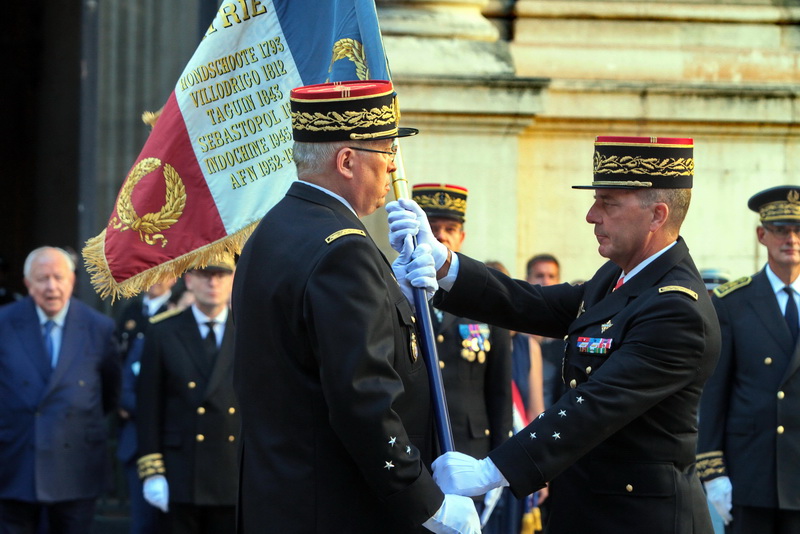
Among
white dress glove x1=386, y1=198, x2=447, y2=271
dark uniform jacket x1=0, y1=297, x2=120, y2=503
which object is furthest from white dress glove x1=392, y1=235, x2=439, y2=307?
dark uniform jacket x1=0, y1=297, x2=120, y2=503

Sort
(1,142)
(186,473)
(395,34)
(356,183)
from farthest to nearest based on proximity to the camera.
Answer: (1,142) < (395,34) < (186,473) < (356,183)

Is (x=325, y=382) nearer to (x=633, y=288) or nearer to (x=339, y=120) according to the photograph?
(x=339, y=120)

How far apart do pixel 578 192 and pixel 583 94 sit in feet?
2.13

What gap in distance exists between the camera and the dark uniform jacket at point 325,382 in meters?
3.56

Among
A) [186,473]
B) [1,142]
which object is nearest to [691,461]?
[186,473]

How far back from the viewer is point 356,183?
390cm

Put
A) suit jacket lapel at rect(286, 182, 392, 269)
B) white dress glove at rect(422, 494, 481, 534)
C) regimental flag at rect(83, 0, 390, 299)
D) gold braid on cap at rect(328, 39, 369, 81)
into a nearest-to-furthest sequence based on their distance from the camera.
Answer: white dress glove at rect(422, 494, 481, 534), suit jacket lapel at rect(286, 182, 392, 269), gold braid on cap at rect(328, 39, 369, 81), regimental flag at rect(83, 0, 390, 299)

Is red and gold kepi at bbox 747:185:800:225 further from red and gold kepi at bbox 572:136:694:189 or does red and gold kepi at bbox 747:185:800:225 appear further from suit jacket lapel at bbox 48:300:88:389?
suit jacket lapel at bbox 48:300:88:389

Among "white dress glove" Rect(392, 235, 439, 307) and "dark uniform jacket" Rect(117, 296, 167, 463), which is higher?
"white dress glove" Rect(392, 235, 439, 307)

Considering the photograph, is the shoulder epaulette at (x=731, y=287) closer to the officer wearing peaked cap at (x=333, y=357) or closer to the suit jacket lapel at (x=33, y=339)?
the officer wearing peaked cap at (x=333, y=357)

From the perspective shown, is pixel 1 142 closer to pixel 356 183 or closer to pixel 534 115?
pixel 534 115

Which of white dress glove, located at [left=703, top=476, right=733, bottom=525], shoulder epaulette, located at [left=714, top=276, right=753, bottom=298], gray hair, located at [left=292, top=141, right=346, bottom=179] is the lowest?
white dress glove, located at [left=703, top=476, right=733, bottom=525]

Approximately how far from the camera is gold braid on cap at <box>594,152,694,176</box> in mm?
4238

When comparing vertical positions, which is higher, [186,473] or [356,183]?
[356,183]
